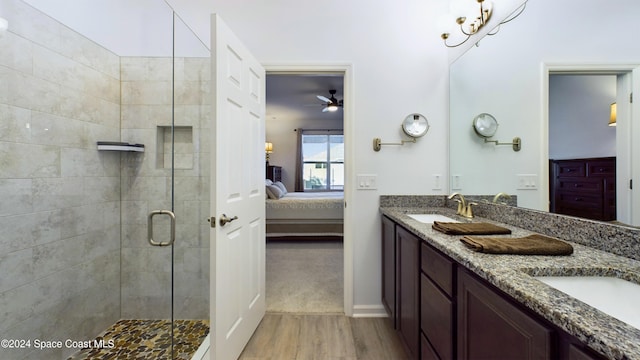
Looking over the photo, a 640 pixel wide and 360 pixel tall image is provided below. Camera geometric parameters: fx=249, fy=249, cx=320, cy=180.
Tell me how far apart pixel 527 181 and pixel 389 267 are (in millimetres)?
1038

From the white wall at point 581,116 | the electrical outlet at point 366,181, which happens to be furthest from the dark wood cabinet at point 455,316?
the white wall at point 581,116

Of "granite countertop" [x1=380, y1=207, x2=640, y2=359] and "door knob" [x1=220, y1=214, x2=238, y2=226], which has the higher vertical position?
"door knob" [x1=220, y1=214, x2=238, y2=226]

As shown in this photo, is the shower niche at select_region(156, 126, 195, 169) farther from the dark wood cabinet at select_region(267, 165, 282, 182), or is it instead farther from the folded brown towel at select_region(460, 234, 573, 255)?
the dark wood cabinet at select_region(267, 165, 282, 182)

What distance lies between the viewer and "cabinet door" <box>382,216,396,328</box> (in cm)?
177

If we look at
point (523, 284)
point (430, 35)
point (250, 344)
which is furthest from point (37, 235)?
point (430, 35)

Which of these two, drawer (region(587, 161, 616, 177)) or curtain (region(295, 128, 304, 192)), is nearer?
drawer (region(587, 161, 616, 177))

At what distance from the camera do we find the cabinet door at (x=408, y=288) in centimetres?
135

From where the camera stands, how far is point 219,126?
4.57ft

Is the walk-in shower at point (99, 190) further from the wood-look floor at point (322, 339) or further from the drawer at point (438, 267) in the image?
the drawer at point (438, 267)

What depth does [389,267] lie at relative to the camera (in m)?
1.89

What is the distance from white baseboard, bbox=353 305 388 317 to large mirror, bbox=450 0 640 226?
120 cm

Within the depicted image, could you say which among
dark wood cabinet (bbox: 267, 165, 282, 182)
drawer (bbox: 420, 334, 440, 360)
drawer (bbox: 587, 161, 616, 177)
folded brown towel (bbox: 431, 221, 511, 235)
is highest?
dark wood cabinet (bbox: 267, 165, 282, 182)

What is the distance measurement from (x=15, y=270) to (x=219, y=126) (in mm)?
1349

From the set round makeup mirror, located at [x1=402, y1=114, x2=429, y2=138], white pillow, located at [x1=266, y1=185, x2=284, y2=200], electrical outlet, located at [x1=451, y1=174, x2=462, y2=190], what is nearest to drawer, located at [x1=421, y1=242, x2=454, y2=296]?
electrical outlet, located at [x1=451, y1=174, x2=462, y2=190]
